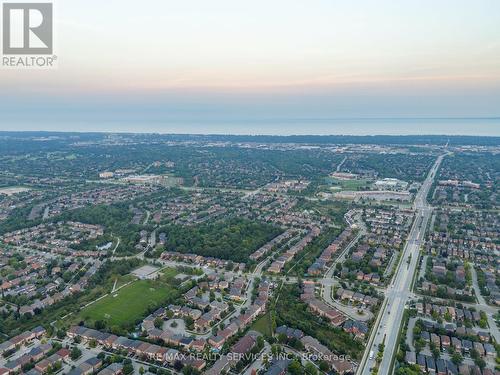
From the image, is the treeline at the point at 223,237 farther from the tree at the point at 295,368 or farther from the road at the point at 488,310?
the road at the point at 488,310

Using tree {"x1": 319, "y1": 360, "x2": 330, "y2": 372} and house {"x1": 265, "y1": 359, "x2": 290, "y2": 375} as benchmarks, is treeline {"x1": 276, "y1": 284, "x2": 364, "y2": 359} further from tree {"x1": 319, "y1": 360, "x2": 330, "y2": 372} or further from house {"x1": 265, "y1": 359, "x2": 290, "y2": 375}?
house {"x1": 265, "y1": 359, "x2": 290, "y2": 375}

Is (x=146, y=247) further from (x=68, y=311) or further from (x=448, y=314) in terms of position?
(x=448, y=314)

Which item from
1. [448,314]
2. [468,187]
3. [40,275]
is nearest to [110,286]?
[40,275]

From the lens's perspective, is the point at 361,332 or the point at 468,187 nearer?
the point at 361,332

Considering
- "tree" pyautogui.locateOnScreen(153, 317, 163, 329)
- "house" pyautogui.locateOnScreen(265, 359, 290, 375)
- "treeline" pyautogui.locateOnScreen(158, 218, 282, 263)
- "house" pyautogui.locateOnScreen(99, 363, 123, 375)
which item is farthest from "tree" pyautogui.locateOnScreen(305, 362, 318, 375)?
"treeline" pyautogui.locateOnScreen(158, 218, 282, 263)

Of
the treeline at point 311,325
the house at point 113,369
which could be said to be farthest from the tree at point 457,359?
the house at point 113,369

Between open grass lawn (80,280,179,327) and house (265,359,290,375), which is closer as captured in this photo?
house (265,359,290,375)

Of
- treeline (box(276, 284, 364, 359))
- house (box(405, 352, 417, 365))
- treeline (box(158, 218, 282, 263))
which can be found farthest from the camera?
treeline (box(158, 218, 282, 263))
